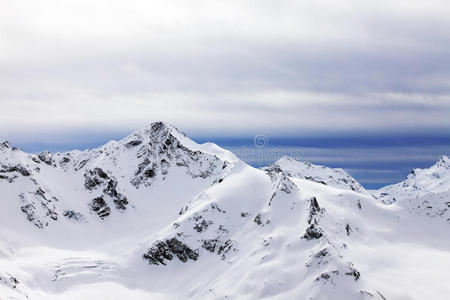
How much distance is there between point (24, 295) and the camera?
196 metres

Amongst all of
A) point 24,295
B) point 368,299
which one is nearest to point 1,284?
point 24,295

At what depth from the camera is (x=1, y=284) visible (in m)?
192

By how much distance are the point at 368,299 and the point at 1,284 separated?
407 feet

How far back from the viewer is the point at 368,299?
199875mm

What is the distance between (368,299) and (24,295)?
117 meters

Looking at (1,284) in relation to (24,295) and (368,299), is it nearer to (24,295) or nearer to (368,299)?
(24,295)
